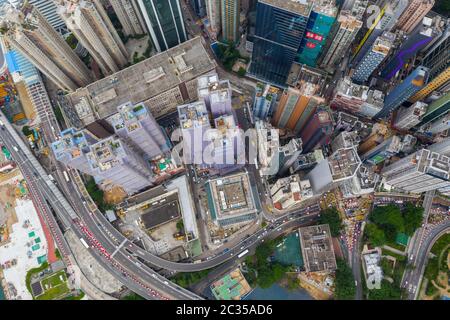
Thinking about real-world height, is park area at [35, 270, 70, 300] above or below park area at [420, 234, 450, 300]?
above

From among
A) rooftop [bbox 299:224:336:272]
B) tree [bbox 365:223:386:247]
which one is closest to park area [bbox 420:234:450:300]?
tree [bbox 365:223:386:247]

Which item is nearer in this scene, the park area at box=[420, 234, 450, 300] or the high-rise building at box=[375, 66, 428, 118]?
the high-rise building at box=[375, 66, 428, 118]

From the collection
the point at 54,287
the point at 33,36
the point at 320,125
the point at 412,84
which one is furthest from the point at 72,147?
the point at 412,84

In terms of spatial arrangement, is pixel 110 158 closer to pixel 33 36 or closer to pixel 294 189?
pixel 33 36

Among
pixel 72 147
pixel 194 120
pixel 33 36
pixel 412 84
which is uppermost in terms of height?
pixel 33 36

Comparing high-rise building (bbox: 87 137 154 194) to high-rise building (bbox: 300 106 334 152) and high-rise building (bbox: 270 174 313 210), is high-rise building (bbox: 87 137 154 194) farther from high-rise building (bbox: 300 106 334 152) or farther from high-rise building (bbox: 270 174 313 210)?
high-rise building (bbox: 300 106 334 152)

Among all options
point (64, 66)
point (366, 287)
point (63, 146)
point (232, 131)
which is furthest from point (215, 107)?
point (366, 287)
